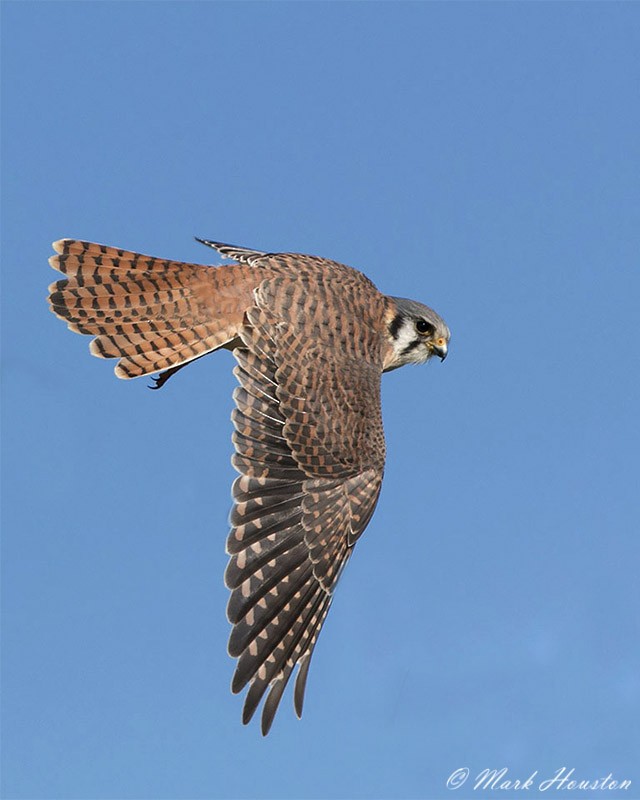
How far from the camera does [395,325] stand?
29.7 feet

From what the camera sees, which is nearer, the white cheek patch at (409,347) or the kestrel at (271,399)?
the kestrel at (271,399)

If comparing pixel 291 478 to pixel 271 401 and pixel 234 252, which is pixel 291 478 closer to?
pixel 271 401

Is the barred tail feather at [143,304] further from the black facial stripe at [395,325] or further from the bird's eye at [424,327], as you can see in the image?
the bird's eye at [424,327]

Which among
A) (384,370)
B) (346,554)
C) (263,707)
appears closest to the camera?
(263,707)

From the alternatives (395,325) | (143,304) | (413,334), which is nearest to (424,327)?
(413,334)

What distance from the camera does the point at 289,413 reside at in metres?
7.83

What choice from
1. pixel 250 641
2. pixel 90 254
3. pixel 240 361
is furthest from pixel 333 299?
pixel 250 641

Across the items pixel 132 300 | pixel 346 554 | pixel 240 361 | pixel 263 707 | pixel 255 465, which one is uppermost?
pixel 132 300

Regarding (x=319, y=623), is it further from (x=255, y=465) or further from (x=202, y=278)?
(x=202, y=278)

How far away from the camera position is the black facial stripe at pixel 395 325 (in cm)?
904

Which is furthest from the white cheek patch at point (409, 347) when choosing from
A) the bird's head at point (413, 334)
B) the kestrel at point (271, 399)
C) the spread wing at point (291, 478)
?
the spread wing at point (291, 478)

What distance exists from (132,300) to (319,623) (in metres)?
2.31

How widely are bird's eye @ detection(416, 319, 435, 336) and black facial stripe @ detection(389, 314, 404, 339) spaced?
0.52 ft

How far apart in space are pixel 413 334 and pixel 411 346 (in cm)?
10
